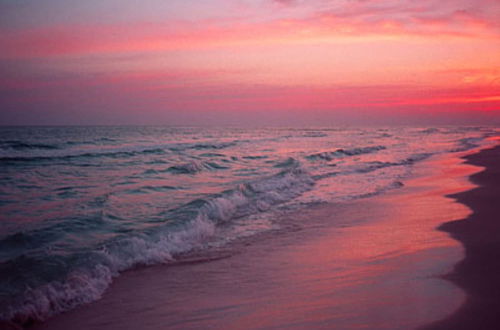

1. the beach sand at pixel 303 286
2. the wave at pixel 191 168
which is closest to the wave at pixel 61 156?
the wave at pixel 191 168

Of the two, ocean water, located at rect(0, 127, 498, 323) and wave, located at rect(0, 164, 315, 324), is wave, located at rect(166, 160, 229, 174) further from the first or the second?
wave, located at rect(0, 164, 315, 324)

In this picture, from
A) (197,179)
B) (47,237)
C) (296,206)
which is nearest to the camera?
(47,237)

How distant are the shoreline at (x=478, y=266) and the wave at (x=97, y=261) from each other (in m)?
3.48

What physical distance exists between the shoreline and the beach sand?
10 centimetres

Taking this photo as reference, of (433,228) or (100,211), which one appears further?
(100,211)

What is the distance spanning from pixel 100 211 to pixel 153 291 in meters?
4.27

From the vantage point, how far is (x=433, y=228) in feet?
21.5

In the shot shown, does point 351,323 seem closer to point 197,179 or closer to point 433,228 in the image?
point 433,228

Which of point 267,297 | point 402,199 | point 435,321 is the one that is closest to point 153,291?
point 267,297

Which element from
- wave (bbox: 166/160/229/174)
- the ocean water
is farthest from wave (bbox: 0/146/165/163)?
wave (bbox: 166/160/229/174)

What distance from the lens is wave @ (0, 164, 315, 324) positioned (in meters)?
3.98

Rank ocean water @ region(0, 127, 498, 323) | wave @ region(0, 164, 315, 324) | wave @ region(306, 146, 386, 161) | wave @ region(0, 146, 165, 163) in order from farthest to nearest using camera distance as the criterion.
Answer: wave @ region(306, 146, 386, 161) → wave @ region(0, 146, 165, 163) → ocean water @ region(0, 127, 498, 323) → wave @ region(0, 164, 315, 324)

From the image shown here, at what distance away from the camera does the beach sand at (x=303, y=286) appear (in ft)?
11.3

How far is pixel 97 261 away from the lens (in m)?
5.05
